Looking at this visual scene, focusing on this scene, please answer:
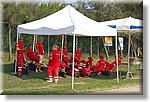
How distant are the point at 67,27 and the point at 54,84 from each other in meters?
1.75

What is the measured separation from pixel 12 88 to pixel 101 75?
13.5ft

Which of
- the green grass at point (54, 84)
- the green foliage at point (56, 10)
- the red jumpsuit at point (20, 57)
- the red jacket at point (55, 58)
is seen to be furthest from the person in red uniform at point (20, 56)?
the green foliage at point (56, 10)

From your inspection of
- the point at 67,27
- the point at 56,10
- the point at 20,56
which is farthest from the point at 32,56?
the point at 56,10

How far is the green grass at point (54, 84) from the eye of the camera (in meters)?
8.47

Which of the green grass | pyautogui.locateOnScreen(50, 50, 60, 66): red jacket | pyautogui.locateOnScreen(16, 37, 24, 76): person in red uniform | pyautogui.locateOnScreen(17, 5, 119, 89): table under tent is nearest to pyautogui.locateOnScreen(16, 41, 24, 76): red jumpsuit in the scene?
pyautogui.locateOnScreen(16, 37, 24, 76): person in red uniform

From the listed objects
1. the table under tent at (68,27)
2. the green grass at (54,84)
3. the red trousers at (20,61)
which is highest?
the table under tent at (68,27)

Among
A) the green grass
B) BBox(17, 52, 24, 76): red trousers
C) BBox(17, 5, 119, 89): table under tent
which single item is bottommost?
the green grass

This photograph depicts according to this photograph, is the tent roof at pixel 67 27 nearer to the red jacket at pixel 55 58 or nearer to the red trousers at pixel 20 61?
the red jacket at pixel 55 58

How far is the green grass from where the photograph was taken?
27.8 feet

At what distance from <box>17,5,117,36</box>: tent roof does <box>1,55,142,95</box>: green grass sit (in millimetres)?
1531

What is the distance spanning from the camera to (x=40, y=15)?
1970cm

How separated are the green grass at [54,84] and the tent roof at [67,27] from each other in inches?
60.3

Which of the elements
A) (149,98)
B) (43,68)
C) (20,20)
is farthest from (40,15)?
(149,98)

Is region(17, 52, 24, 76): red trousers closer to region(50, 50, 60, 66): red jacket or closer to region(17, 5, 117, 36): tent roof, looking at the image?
region(17, 5, 117, 36): tent roof
